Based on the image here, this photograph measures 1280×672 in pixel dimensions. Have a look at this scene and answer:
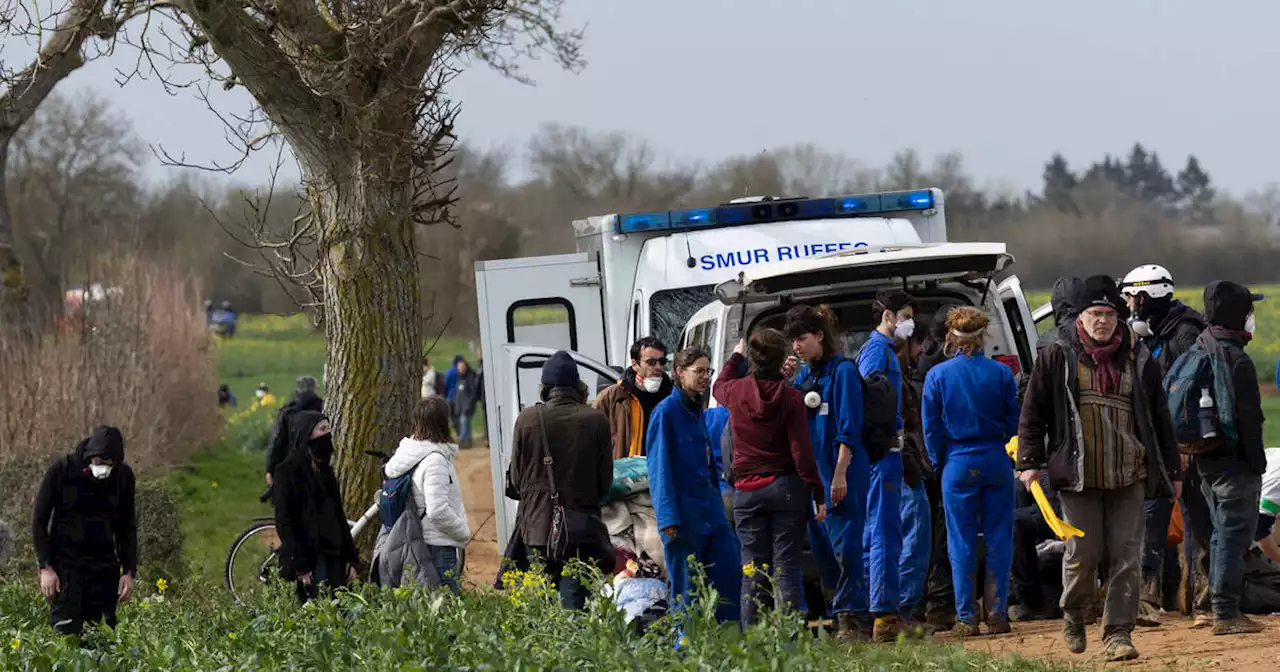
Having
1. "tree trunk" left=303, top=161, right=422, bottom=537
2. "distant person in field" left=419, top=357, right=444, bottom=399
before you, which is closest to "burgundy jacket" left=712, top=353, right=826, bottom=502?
"tree trunk" left=303, top=161, right=422, bottom=537

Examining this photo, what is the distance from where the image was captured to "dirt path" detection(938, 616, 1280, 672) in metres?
8.72

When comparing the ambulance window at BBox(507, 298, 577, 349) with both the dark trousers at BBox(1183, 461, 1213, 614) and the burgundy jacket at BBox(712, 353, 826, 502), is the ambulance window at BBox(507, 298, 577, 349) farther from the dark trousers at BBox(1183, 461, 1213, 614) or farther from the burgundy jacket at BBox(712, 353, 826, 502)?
the dark trousers at BBox(1183, 461, 1213, 614)

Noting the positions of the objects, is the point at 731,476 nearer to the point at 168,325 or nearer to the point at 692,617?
the point at 692,617

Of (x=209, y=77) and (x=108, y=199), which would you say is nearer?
(x=209, y=77)

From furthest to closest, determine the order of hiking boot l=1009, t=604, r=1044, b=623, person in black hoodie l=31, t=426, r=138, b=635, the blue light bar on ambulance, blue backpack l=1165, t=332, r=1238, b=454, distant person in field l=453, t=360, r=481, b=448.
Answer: distant person in field l=453, t=360, r=481, b=448 → the blue light bar on ambulance → hiking boot l=1009, t=604, r=1044, b=623 → person in black hoodie l=31, t=426, r=138, b=635 → blue backpack l=1165, t=332, r=1238, b=454

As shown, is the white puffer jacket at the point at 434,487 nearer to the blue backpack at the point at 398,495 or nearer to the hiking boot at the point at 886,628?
the blue backpack at the point at 398,495

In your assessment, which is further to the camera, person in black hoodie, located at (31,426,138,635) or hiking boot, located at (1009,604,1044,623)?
hiking boot, located at (1009,604,1044,623)

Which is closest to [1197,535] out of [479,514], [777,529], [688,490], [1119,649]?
[1119,649]

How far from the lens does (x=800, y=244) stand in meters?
14.3

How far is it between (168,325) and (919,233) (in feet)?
51.9

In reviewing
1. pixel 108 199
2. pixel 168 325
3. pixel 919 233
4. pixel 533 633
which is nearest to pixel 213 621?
pixel 533 633

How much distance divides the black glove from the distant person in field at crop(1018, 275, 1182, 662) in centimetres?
212

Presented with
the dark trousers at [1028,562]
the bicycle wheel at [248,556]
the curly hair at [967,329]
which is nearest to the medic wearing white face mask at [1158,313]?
the curly hair at [967,329]

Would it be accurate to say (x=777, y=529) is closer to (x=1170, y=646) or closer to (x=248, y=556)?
(x=1170, y=646)
